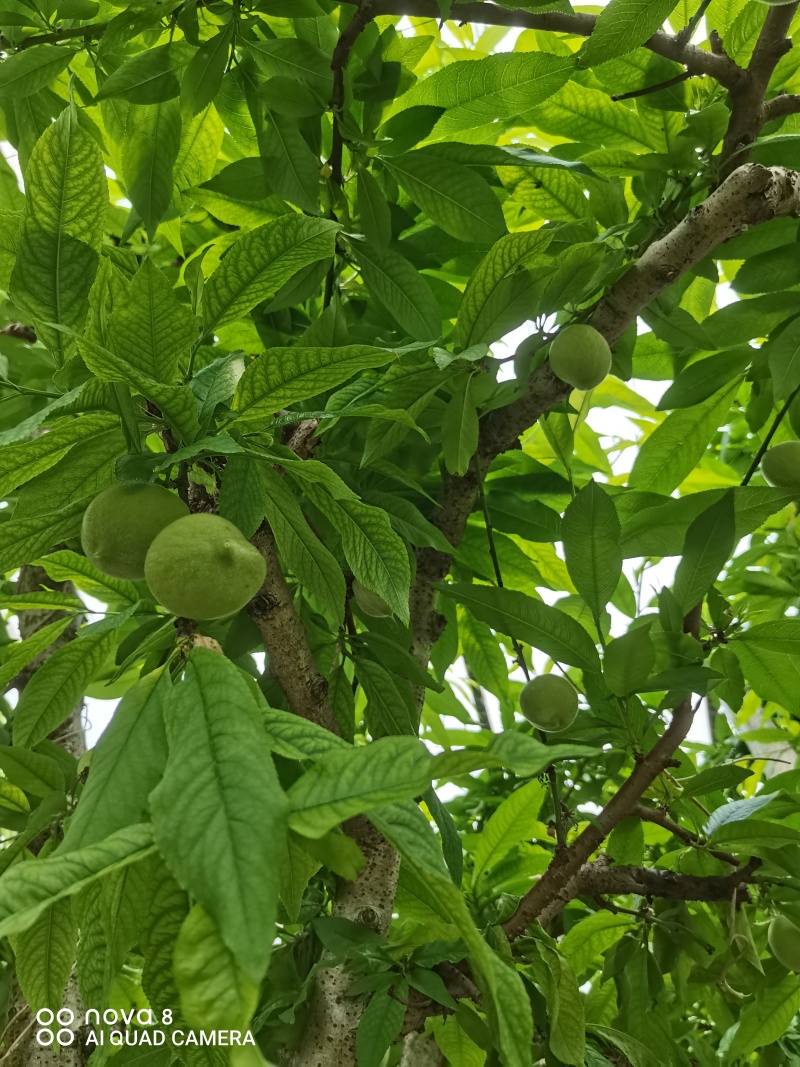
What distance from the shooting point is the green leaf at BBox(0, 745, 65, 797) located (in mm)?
635

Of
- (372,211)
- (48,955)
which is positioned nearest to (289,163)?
(372,211)

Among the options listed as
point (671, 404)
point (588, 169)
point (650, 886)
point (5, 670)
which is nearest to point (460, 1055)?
point (650, 886)

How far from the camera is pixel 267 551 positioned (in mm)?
625

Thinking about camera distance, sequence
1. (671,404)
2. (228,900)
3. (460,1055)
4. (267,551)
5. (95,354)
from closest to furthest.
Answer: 1. (228,900)
2. (95,354)
3. (267,551)
4. (460,1055)
5. (671,404)

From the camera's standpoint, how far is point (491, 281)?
0.65m

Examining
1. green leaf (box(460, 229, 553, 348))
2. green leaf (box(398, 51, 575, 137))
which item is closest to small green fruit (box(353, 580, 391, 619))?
green leaf (box(460, 229, 553, 348))

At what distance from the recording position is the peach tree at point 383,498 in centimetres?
43

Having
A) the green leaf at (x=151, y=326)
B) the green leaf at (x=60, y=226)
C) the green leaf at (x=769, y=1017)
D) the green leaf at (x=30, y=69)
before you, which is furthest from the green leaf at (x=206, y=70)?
the green leaf at (x=769, y=1017)

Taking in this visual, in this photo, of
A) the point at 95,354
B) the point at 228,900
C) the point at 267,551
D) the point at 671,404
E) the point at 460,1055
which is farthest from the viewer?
the point at 671,404

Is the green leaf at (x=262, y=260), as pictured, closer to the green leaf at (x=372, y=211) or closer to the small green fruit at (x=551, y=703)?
the green leaf at (x=372, y=211)

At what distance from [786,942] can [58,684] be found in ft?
2.17

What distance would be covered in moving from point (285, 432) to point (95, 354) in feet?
1.04

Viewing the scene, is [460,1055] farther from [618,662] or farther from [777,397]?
[777,397]

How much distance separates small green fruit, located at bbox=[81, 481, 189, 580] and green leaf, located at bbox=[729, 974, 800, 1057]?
0.77 metres
